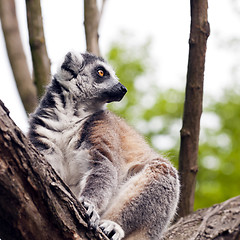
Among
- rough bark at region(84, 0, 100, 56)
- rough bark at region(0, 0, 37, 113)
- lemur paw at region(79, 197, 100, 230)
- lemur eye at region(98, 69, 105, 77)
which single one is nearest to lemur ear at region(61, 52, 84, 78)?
lemur eye at region(98, 69, 105, 77)

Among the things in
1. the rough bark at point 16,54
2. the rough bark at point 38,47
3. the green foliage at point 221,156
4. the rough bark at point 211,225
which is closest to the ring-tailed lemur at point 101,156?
the rough bark at point 211,225

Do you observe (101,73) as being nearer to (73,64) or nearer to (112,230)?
(73,64)

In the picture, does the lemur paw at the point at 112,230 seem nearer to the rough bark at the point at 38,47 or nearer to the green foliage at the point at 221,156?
the rough bark at the point at 38,47

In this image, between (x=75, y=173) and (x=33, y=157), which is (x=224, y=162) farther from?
(x=33, y=157)

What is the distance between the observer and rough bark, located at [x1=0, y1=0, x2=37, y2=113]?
21.6 ft

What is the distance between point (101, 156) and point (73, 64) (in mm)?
1583

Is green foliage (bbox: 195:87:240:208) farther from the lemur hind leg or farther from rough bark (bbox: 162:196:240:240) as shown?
the lemur hind leg

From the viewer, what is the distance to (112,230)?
3.72 m

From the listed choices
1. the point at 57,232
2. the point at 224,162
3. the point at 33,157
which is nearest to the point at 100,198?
the point at 57,232

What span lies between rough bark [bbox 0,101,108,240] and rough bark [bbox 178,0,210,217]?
2.78 m

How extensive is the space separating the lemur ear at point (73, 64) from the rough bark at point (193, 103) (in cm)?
151

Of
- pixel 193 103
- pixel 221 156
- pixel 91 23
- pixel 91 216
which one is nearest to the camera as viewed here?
pixel 91 216

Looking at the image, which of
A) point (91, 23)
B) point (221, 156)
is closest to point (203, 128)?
point (221, 156)

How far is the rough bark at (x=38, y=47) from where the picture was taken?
19.2 ft
